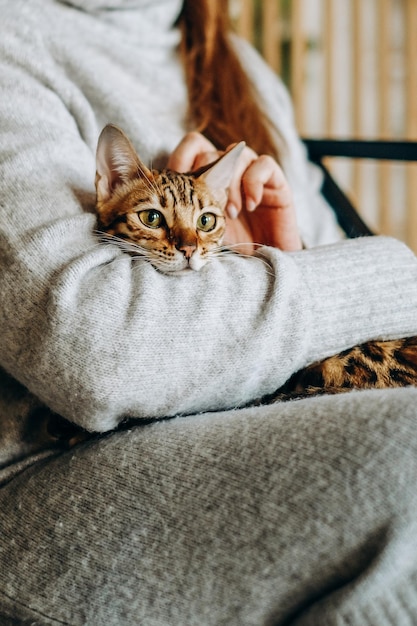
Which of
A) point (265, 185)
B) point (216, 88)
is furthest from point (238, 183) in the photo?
point (216, 88)

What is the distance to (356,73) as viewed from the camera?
215cm

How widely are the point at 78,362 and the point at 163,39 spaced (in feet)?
2.58

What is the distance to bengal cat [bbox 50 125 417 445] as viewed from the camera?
2.70 ft

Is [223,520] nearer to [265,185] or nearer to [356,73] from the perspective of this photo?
[265,185]

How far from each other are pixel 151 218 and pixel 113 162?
0.10m

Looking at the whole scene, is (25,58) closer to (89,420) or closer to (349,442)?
(89,420)

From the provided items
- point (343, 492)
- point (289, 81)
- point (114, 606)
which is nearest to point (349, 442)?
point (343, 492)

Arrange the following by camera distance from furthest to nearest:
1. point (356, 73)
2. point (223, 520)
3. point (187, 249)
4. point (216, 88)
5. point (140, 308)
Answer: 1. point (356, 73)
2. point (216, 88)
3. point (187, 249)
4. point (140, 308)
5. point (223, 520)

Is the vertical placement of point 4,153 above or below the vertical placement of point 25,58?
A: below

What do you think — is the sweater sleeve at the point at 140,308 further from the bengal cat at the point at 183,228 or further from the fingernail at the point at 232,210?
the fingernail at the point at 232,210

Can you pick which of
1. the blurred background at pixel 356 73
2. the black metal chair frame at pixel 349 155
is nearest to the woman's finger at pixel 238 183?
the black metal chair frame at pixel 349 155

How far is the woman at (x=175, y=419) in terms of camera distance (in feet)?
1.86

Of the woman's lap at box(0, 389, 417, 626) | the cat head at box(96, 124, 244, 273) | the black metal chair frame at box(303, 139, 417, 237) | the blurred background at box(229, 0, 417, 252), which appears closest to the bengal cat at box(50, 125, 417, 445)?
the cat head at box(96, 124, 244, 273)

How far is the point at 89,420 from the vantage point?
709mm
